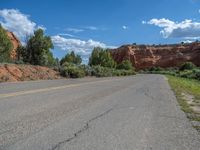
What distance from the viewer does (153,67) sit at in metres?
159

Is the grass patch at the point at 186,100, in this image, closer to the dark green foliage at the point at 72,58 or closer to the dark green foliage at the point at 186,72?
the dark green foliage at the point at 186,72

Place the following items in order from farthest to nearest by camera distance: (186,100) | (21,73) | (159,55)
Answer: (159,55), (21,73), (186,100)

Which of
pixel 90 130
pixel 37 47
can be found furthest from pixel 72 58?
pixel 90 130

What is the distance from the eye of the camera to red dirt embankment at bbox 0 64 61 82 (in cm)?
2724

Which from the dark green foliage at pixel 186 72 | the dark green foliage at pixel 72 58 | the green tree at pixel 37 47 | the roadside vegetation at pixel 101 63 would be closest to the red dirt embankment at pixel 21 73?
the roadside vegetation at pixel 101 63

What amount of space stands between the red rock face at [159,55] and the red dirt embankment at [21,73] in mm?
131995

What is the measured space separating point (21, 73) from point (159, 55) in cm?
14705

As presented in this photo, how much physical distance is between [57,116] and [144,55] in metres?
164

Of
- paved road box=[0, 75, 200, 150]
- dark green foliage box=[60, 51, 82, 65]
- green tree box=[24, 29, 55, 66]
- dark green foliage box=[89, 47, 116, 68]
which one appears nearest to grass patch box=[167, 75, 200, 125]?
paved road box=[0, 75, 200, 150]

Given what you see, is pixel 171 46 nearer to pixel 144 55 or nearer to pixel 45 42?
pixel 144 55

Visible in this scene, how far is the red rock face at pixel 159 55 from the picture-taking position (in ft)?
529

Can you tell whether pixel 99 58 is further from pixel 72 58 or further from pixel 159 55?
pixel 159 55

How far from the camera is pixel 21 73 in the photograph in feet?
99.3

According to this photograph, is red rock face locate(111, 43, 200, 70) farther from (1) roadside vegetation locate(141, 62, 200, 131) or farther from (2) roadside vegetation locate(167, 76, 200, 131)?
(2) roadside vegetation locate(167, 76, 200, 131)
